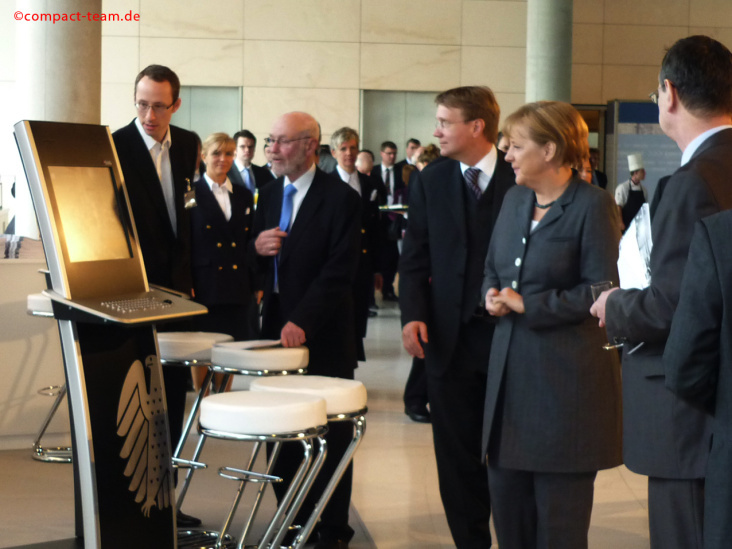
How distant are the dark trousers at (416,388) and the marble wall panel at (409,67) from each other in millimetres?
9768

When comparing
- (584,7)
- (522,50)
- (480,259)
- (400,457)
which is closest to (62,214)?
(480,259)

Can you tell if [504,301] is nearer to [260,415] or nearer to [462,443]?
[260,415]

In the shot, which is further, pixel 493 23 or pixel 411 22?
pixel 493 23

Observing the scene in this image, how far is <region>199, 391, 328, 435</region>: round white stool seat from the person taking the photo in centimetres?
271

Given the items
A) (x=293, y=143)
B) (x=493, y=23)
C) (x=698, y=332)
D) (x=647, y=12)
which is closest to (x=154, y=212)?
(x=293, y=143)

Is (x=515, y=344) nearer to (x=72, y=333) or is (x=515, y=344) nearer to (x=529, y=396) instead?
(x=529, y=396)

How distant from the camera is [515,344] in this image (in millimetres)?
2926

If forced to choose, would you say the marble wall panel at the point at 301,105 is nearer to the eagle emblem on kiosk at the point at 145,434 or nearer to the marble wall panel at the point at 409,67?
the marble wall panel at the point at 409,67

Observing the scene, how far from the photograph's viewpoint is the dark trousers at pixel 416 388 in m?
6.15

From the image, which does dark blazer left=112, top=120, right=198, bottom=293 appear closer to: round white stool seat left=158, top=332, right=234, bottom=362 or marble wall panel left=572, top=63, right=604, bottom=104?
round white stool seat left=158, top=332, right=234, bottom=362

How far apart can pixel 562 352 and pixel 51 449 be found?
346 centimetres

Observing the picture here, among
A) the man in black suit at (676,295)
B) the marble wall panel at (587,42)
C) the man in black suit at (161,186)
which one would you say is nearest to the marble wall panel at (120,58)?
the marble wall panel at (587,42)

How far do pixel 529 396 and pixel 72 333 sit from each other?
1.33m

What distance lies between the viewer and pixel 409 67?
50.7 feet
